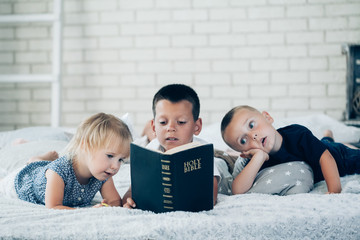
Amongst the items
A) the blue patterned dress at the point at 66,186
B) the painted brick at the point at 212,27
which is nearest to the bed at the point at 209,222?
the blue patterned dress at the point at 66,186

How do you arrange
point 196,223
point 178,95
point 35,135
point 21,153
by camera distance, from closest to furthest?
point 196,223 → point 178,95 → point 21,153 → point 35,135

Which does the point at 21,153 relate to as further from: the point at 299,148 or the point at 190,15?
the point at 190,15

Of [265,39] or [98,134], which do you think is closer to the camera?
[98,134]

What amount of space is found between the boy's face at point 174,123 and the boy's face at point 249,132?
0.18 metres

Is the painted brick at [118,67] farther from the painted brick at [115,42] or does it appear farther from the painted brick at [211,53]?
the painted brick at [211,53]

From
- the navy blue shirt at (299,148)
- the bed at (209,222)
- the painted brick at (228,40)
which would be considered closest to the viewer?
the bed at (209,222)

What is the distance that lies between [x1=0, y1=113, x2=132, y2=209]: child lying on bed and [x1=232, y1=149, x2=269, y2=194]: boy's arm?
1.51 feet

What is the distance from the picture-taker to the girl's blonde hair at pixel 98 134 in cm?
140

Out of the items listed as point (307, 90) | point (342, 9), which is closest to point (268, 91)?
point (307, 90)

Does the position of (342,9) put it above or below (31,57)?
above

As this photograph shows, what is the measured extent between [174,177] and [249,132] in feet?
1.83

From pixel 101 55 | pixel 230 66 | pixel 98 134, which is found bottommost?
pixel 98 134

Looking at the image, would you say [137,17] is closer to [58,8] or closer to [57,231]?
[58,8]

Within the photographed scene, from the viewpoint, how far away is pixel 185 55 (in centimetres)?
338
